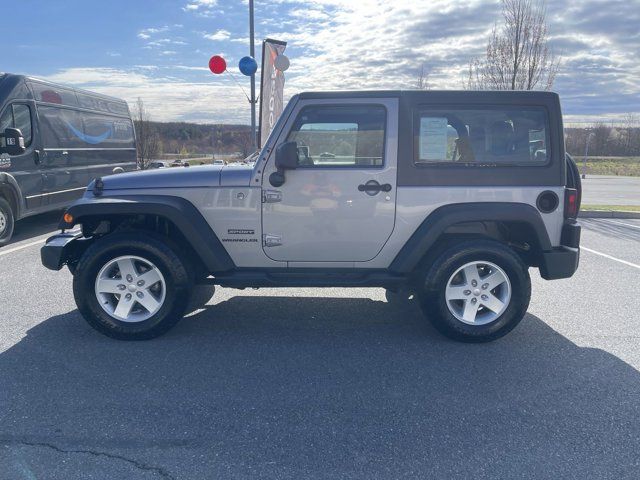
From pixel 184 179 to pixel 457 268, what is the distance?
237cm

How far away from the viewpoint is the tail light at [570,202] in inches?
163

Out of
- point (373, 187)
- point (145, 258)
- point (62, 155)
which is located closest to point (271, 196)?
point (373, 187)

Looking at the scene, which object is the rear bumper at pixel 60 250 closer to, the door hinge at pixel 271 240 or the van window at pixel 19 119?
the door hinge at pixel 271 240

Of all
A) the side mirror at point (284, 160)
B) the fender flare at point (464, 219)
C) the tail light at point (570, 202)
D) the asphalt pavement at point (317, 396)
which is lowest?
the asphalt pavement at point (317, 396)

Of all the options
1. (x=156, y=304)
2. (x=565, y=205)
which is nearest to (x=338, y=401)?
(x=156, y=304)

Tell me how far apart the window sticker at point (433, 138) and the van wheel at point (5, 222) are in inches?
272

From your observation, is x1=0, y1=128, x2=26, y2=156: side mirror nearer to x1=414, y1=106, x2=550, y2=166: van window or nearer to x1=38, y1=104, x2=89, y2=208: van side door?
x1=38, y1=104, x2=89, y2=208: van side door

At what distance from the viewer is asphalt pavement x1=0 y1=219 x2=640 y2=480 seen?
2580mm

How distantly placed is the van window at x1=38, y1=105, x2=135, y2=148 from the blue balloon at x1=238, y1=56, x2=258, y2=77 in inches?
130

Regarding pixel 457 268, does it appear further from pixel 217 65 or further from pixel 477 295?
pixel 217 65

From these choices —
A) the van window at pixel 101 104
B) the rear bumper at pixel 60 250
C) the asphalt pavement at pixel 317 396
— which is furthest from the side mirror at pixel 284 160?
the van window at pixel 101 104

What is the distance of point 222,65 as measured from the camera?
32.7 feet

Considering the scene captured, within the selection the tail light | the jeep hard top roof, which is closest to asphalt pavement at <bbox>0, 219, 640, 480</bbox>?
the tail light

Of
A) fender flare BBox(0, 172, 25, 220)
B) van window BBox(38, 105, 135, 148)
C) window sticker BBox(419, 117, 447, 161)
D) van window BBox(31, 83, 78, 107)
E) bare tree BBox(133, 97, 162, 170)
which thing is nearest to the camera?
window sticker BBox(419, 117, 447, 161)
